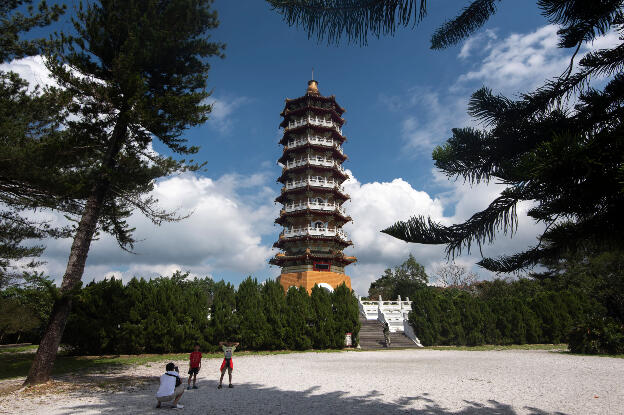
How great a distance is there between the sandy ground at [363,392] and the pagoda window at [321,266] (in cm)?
1901

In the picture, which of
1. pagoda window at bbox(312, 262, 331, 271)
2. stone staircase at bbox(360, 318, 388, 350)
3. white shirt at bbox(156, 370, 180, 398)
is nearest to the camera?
white shirt at bbox(156, 370, 180, 398)

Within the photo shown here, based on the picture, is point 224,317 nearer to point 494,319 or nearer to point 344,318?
point 344,318

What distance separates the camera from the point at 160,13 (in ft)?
45.7

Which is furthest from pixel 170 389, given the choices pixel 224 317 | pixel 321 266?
pixel 321 266

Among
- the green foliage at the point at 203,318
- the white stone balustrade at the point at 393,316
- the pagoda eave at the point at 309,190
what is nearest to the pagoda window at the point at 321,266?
the white stone balustrade at the point at 393,316

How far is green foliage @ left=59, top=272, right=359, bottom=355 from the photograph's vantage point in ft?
59.9

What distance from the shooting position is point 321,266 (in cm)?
3347

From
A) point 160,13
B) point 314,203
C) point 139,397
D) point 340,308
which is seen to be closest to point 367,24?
point 139,397

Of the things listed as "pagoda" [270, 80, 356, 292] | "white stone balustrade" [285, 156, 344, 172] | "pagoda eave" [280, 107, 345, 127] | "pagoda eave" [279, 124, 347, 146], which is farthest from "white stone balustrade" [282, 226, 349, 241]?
"pagoda eave" [280, 107, 345, 127]

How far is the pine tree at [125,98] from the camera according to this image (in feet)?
38.7

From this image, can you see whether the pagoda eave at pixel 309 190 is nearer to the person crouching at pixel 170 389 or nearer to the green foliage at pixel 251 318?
the green foliage at pixel 251 318

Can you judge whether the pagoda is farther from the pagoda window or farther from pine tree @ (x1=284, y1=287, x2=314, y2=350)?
pine tree @ (x1=284, y1=287, x2=314, y2=350)

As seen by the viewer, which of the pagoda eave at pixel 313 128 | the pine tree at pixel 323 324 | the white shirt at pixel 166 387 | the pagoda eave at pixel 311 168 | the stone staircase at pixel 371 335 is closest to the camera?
the white shirt at pixel 166 387

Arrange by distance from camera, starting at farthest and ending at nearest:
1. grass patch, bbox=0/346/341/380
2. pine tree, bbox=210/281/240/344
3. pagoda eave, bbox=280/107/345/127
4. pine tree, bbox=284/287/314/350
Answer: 1. pagoda eave, bbox=280/107/345/127
2. pine tree, bbox=284/287/314/350
3. pine tree, bbox=210/281/240/344
4. grass patch, bbox=0/346/341/380
